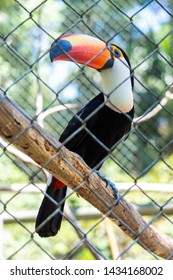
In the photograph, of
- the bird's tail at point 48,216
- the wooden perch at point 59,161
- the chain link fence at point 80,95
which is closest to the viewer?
the wooden perch at point 59,161

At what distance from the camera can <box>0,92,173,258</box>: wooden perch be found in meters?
0.86

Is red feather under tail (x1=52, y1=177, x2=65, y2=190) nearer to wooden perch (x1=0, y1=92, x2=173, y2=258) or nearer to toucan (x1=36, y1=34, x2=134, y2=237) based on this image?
toucan (x1=36, y1=34, x2=134, y2=237)

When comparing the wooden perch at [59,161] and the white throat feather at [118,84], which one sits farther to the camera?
the white throat feather at [118,84]

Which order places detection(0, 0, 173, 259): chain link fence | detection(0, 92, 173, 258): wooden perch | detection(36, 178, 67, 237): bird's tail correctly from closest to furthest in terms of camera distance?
1. detection(0, 92, 173, 258): wooden perch
2. detection(36, 178, 67, 237): bird's tail
3. detection(0, 0, 173, 259): chain link fence

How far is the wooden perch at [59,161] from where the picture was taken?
86cm

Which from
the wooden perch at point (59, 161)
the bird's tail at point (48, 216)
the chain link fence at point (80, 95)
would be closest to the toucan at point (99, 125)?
the bird's tail at point (48, 216)

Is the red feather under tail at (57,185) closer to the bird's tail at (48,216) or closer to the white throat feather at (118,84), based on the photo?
the bird's tail at (48,216)

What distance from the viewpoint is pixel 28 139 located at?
91cm

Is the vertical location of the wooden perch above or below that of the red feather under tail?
below

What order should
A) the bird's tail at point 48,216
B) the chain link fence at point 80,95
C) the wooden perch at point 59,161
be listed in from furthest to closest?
the chain link fence at point 80,95 → the bird's tail at point 48,216 → the wooden perch at point 59,161

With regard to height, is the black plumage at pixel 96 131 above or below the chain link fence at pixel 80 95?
below

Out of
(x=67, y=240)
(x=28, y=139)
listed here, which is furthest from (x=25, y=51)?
(x=28, y=139)

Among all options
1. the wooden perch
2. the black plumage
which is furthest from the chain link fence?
the wooden perch

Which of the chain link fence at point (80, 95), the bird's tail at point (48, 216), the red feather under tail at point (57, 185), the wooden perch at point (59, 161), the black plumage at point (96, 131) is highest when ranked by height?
the chain link fence at point (80, 95)
